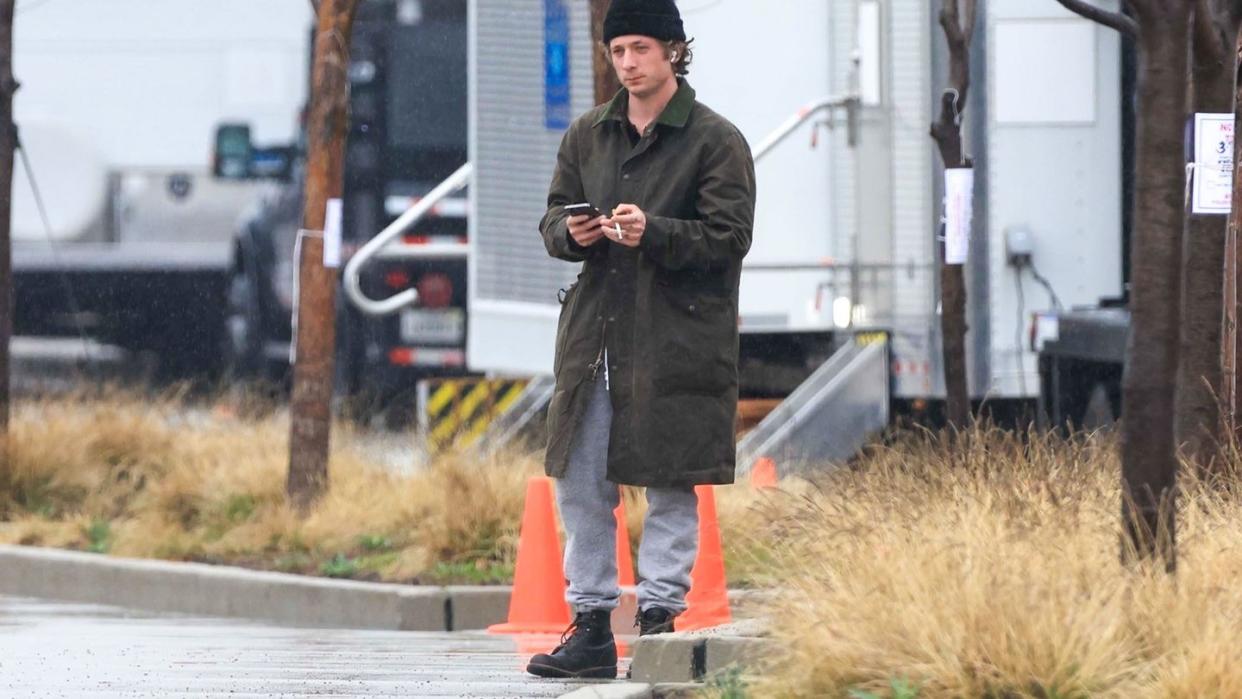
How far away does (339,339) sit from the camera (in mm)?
19000

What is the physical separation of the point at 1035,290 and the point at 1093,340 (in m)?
0.87

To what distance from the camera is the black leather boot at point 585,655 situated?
6.12 m

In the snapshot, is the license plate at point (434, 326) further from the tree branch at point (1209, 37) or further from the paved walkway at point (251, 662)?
the tree branch at point (1209, 37)

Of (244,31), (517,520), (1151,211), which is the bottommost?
(517,520)

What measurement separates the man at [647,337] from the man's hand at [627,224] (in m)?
0.09

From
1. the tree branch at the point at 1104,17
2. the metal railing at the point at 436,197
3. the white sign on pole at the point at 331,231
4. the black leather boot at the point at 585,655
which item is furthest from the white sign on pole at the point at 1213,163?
the metal railing at the point at 436,197

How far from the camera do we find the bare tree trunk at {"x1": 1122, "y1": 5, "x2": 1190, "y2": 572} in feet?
17.0

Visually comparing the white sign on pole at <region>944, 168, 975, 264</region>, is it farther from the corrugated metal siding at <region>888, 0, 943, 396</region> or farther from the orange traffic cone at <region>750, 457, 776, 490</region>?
the corrugated metal siding at <region>888, 0, 943, 396</region>

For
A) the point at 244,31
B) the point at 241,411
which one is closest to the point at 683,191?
the point at 241,411

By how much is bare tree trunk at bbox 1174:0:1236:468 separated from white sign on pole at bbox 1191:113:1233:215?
2.0 inches

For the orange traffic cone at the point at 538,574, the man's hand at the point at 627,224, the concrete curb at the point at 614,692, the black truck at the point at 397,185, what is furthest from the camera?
the black truck at the point at 397,185

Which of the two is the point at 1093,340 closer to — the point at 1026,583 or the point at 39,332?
the point at 1026,583

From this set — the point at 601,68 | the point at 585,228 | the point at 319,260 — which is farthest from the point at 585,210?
the point at 319,260

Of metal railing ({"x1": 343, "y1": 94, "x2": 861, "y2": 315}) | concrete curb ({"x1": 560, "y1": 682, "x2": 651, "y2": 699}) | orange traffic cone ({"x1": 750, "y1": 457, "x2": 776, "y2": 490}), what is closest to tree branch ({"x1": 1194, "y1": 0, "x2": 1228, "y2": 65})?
concrete curb ({"x1": 560, "y1": 682, "x2": 651, "y2": 699})
